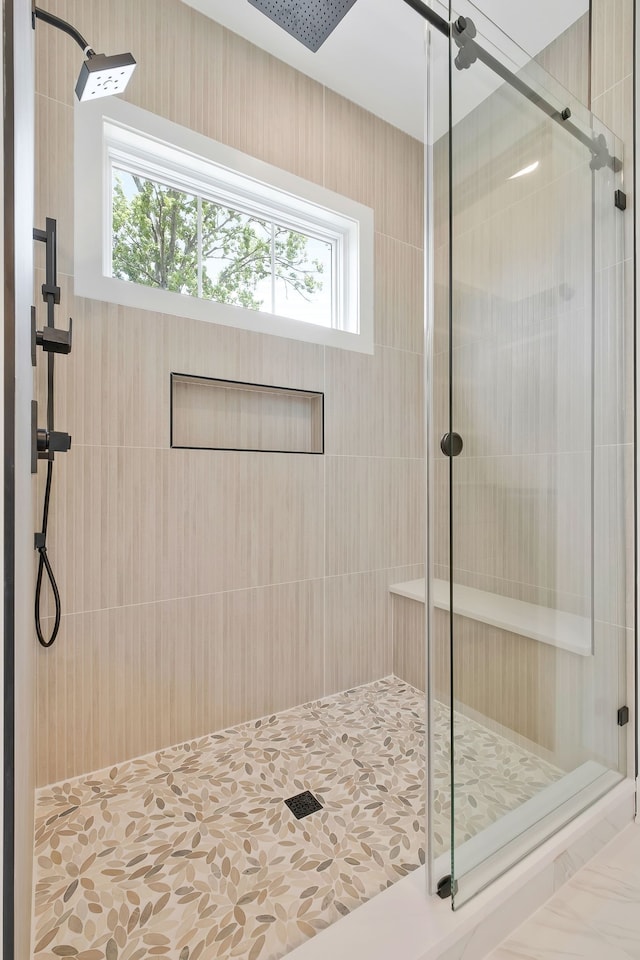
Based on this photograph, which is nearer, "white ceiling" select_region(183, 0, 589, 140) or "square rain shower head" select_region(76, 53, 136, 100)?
"square rain shower head" select_region(76, 53, 136, 100)

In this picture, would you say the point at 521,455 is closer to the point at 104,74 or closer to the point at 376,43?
the point at 104,74

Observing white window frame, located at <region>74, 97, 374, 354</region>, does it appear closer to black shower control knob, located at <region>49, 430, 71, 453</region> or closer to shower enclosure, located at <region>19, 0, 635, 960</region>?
shower enclosure, located at <region>19, 0, 635, 960</region>

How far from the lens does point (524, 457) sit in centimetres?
106

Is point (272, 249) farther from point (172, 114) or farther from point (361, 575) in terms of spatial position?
point (361, 575)

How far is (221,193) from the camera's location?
1.87m

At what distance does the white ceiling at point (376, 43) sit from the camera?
4.70 feet

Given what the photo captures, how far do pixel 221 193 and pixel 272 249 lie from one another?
0.29m

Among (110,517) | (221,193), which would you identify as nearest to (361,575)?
(110,517)

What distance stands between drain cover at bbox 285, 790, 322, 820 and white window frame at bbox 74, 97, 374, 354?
163 centimetres

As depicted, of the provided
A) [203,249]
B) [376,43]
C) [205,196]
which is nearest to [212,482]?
[203,249]

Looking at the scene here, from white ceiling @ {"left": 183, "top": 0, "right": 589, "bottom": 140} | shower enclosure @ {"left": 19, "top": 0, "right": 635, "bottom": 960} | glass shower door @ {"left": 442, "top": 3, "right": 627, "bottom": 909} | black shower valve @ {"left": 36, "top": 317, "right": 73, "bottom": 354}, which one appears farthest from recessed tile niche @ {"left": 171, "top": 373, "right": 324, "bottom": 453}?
white ceiling @ {"left": 183, "top": 0, "right": 589, "bottom": 140}

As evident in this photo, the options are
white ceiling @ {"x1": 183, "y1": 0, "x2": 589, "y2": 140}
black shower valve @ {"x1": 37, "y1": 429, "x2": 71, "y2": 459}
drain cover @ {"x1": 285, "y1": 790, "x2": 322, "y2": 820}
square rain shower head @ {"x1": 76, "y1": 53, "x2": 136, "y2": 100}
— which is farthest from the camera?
white ceiling @ {"x1": 183, "y1": 0, "x2": 589, "y2": 140}

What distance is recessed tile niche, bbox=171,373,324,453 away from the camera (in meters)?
1.70

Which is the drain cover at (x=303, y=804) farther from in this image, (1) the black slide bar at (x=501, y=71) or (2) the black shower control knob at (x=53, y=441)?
(1) the black slide bar at (x=501, y=71)
